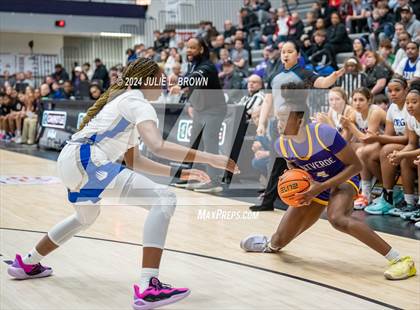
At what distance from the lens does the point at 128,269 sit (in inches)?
199

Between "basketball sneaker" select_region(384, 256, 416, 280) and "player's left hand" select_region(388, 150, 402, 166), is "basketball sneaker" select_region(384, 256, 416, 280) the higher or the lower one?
the lower one

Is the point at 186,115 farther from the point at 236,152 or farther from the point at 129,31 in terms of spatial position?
the point at 129,31

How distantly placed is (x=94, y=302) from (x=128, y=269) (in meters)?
0.85

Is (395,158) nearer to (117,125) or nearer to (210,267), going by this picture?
(210,267)

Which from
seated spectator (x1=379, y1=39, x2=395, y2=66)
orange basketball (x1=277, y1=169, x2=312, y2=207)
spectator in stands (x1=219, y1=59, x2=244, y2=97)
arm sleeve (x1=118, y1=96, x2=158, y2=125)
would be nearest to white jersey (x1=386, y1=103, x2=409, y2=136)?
orange basketball (x1=277, y1=169, x2=312, y2=207)

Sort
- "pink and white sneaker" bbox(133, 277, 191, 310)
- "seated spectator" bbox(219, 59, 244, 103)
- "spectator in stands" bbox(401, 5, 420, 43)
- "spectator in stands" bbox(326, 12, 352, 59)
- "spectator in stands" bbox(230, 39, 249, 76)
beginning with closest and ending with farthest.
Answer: "pink and white sneaker" bbox(133, 277, 191, 310) → "spectator in stands" bbox(401, 5, 420, 43) → "seated spectator" bbox(219, 59, 244, 103) → "spectator in stands" bbox(326, 12, 352, 59) → "spectator in stands" bbox(230, 39, 249, 76)

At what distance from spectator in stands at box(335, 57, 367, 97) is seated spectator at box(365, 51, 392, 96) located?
0.35 ft

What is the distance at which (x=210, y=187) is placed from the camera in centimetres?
930

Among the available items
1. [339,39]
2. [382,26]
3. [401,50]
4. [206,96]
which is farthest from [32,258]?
[339,39]

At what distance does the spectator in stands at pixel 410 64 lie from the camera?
950cm

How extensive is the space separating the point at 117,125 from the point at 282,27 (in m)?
11.9

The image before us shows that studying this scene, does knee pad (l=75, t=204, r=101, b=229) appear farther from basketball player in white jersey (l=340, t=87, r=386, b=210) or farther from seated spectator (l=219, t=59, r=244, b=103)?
seated spectator (l=219, t=59, r=244, b=103)

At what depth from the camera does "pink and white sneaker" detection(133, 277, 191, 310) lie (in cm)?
400

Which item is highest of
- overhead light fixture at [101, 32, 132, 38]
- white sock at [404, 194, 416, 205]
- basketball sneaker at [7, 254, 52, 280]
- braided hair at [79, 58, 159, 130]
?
overhead light fixture at [101, 32, 132, 38]
